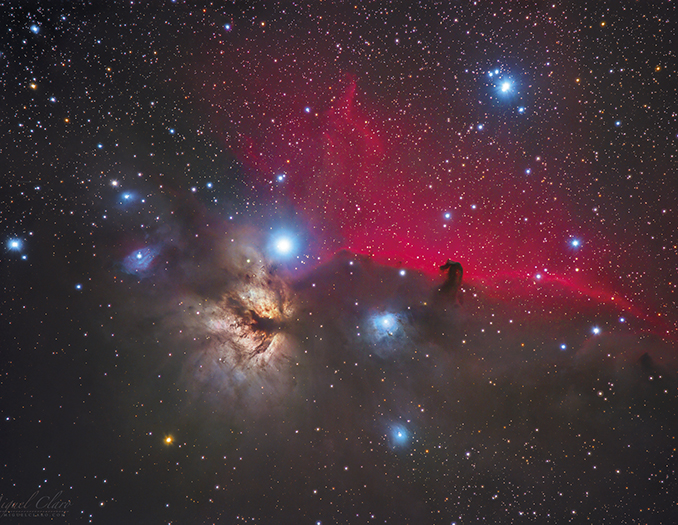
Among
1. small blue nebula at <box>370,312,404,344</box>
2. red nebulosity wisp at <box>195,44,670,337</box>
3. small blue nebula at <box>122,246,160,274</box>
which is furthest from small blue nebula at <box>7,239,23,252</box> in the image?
small blue nebula at <box>370,312,404,344</box>

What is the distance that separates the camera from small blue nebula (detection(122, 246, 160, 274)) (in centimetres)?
255

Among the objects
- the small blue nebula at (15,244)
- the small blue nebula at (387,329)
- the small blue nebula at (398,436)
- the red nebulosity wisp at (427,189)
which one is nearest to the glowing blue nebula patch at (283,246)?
the red nebulosity wisp at (427,189)

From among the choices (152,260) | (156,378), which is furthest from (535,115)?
(156,378)

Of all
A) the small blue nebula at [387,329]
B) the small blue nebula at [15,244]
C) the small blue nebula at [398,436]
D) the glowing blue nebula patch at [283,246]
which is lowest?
the small blue nebula at [15,244]

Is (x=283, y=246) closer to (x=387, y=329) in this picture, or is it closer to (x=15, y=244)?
(x=387, y=329)

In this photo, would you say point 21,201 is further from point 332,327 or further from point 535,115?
point 535,115

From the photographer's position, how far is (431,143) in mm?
2441

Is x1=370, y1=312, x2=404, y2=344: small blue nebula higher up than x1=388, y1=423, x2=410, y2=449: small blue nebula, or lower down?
higher up

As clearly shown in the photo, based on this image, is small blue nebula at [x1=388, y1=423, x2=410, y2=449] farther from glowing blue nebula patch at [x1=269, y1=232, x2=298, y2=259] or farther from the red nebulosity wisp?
glowing blue nebula patch at [x1=269, y1=232, x2=298, y2=259]

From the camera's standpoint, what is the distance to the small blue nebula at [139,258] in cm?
255

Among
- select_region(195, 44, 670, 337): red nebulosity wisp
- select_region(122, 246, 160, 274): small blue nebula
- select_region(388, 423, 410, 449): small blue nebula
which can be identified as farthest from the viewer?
select_region(388, 423, 410, 449): small blue nebula

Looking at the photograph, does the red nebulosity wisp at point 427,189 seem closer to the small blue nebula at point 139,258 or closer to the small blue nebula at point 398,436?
the small blue nebula at point 139,258

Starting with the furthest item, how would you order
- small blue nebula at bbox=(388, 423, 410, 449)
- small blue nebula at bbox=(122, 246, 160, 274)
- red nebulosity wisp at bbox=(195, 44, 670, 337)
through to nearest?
small blue nebula at bbox=(388, 423, 410, 449) < small blue nebula at bbox=(122, 246, 160, 274) < red nebulosity wisp at bbox=(195, 44, 670, 337)

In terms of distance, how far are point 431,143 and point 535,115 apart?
3.11ft
